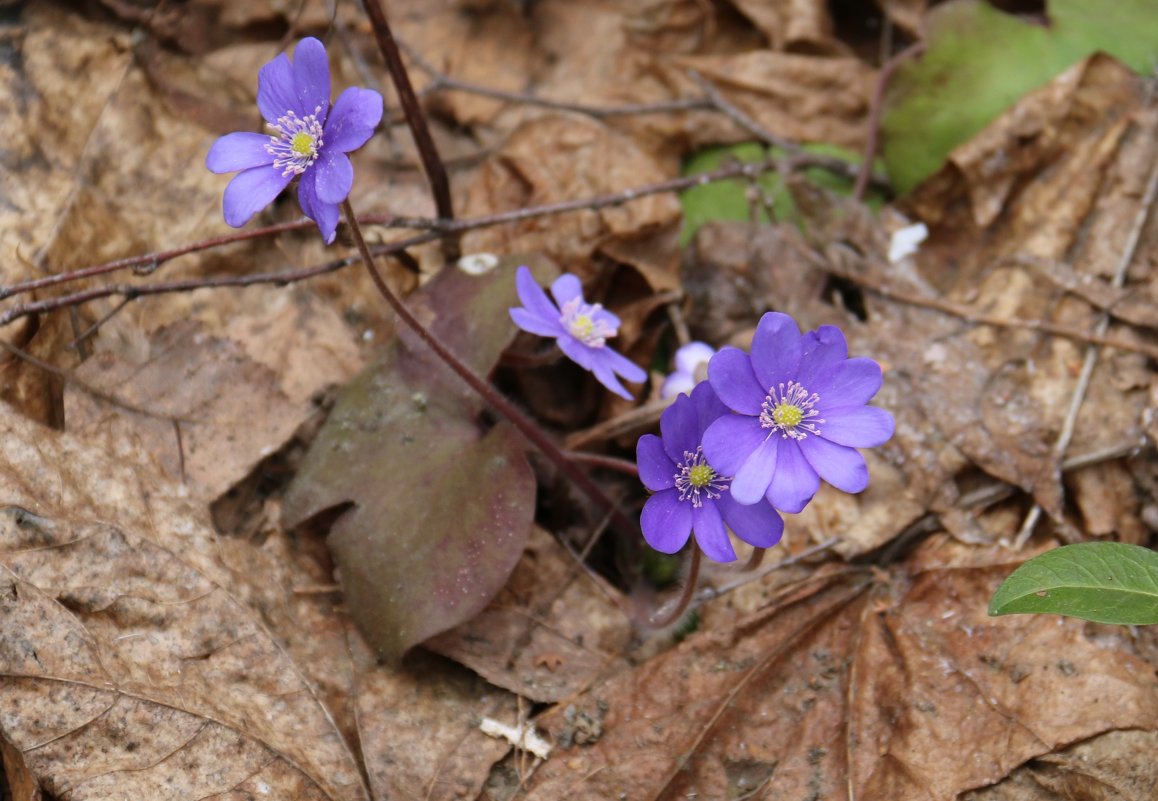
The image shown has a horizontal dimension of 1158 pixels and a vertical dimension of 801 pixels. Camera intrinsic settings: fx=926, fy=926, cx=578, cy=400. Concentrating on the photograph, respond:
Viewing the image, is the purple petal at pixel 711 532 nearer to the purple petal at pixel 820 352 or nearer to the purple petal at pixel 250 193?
the purple petal at pixel 820 352

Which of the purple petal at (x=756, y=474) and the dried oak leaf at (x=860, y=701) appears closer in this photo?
the purple petal at (x=756, y=474)

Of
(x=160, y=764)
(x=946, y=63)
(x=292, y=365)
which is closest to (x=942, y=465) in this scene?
(x=946, y=63)

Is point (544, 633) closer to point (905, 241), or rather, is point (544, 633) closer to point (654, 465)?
point (654, 465)

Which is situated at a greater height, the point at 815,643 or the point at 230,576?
the point at 230,576

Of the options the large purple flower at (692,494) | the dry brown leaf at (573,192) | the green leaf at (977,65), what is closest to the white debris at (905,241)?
the green leaf at (977,65)

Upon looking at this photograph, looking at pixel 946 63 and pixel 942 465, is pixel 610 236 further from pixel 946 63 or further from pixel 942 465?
pixel 946 63

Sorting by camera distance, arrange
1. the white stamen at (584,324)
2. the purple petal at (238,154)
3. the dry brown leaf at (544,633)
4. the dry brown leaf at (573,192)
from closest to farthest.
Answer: the purple petal at (238,154) < the dry brown leaf at (544,633) < the white stamen at (584,324) < the dry brown leaf at (573,192)
